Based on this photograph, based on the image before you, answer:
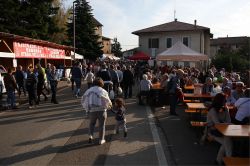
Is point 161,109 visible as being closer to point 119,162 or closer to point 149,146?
point 149,146

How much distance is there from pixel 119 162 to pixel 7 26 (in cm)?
3504

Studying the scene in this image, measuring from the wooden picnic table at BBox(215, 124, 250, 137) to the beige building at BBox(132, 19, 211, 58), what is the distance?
49205 millimetres

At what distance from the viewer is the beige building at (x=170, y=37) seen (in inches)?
2244

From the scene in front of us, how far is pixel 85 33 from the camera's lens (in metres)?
59.4

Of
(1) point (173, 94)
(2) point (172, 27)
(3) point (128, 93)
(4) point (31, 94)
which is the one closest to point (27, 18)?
(2) point (172, 27)

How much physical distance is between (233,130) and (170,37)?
5182 cm

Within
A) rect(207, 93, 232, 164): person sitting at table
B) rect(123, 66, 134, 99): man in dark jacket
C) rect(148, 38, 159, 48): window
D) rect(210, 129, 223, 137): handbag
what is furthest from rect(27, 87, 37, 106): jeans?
rect(148, 38, 159, 48): window

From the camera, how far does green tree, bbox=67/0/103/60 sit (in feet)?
195

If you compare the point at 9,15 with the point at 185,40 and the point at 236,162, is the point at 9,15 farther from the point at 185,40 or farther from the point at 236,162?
the point at 236,162

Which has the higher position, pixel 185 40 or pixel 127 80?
pixel 185 40

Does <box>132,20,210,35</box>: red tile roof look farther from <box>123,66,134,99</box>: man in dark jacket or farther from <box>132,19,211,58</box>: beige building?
<box>123,66,134,99</box>: man in dark jacket

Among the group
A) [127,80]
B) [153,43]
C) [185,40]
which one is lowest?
[127,80]

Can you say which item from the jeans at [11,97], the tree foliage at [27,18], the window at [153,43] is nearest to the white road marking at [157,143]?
the jeans at [11,97]

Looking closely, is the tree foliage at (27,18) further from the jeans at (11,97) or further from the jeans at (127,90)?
the jeans at (11,97)
